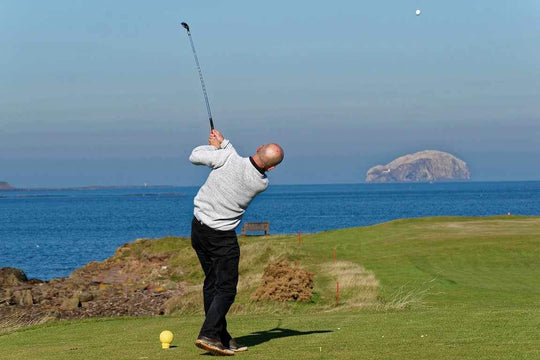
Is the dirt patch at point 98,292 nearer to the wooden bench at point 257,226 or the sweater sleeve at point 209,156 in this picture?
the wooden bench at point 257,226

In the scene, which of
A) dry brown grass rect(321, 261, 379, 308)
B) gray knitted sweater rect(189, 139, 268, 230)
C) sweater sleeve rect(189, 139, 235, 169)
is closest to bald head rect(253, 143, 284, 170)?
gray knitted sweater rect(189, 139, 268, 230)

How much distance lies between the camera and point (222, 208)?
32.2 ft

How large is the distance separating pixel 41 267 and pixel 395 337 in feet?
189

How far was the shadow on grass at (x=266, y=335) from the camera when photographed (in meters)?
10.8

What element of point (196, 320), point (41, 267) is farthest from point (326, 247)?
point (41, 267)

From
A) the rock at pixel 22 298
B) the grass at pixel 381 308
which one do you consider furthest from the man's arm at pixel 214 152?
the rock at pixel 22 298

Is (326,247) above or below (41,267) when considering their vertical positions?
above

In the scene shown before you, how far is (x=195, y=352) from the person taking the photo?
32.9 ft

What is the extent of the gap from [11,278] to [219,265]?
35853 mm

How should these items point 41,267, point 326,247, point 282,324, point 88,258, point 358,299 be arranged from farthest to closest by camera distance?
1. point 88,258
2. point 41,267
3. point 326,247
4. point 358,299
5. point 282,324

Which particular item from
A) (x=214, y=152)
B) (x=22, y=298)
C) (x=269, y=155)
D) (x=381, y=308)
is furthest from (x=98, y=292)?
(x=269, y=155)

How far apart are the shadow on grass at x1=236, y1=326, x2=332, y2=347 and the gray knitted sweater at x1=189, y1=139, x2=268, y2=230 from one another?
Answer: 1.79 m

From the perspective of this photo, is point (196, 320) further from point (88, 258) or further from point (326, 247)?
point (88, 258)

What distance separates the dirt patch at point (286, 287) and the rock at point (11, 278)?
23.7 metres
